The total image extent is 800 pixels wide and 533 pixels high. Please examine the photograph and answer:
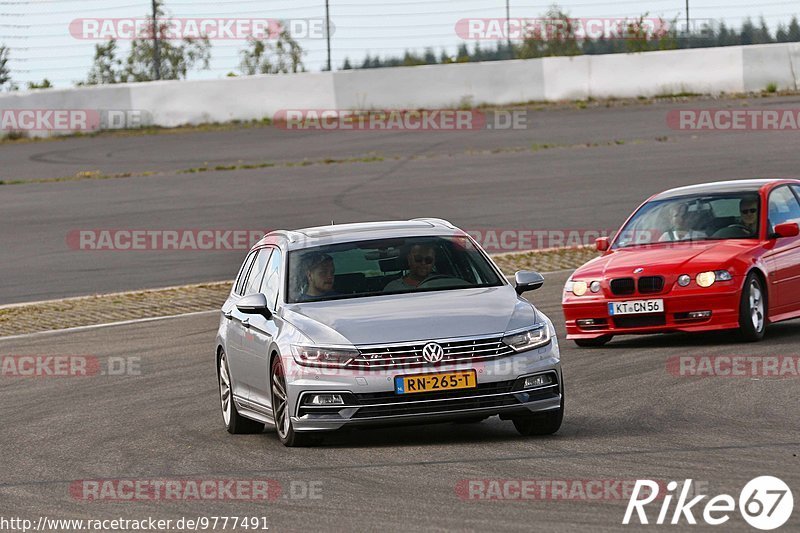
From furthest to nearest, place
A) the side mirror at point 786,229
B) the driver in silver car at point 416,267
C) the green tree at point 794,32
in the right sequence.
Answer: the green tree at point 794,32 → the side mirror at point 786,229 → the driver in silver car at point 416,267

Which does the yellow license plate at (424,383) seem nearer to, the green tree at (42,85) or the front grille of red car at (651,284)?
the front grille of red car at (651,284)

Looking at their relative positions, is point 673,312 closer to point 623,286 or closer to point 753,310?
point 623,286

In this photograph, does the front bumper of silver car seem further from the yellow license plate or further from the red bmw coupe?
the red bmw coupe

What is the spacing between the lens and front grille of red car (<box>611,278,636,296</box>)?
50.4ft

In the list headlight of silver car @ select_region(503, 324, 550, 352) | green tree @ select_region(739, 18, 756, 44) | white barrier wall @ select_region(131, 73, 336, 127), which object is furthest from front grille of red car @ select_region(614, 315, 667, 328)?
white barrier wall @ select_region(131, 73, 336, 127)

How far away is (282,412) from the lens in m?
10.8

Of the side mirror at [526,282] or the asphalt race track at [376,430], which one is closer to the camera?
the asphalt race track at [376,430]

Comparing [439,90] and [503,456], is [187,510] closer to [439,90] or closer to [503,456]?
[503,456]

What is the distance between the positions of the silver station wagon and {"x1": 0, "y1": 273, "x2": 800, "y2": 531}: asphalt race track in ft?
0.82

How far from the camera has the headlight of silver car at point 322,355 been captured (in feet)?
33.4

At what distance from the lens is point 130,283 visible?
23562 mm

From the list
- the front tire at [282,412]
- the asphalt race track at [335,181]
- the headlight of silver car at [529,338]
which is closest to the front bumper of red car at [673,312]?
the headlight of silver car at [529,338]

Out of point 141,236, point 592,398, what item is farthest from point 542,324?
point 141,236

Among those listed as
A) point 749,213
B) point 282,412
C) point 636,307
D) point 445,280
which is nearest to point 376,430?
point 282,412
